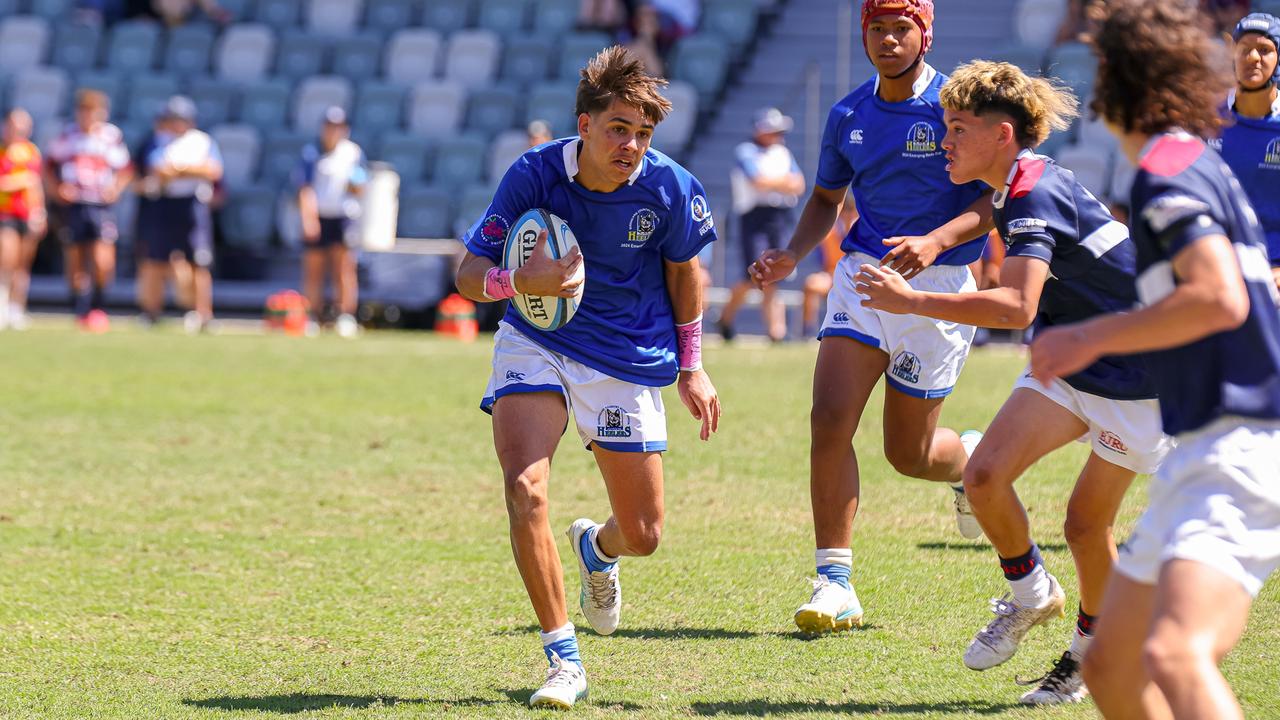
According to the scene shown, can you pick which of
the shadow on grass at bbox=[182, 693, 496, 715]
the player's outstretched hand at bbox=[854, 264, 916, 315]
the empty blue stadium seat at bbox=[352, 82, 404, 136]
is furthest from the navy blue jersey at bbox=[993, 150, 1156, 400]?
the empty blue stadium seat at bbox=[352, 82, 404, 136]

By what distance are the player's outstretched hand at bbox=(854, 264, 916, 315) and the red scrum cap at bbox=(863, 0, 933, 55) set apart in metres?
1.97

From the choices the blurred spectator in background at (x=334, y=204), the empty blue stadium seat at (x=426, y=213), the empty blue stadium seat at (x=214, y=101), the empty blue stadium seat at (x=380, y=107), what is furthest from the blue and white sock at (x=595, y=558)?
the empty blue stadium seat at (x=214, y=101)

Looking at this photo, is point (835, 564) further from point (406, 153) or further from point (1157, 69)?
point (406, 153)

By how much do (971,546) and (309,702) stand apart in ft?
10.7

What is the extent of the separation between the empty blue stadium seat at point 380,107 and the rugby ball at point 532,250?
55.6 ft

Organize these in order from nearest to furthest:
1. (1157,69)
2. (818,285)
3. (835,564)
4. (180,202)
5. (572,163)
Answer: (1157,69) < (572,163) < (835,564) < (818,285) < (180,202)

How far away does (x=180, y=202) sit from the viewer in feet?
59.7

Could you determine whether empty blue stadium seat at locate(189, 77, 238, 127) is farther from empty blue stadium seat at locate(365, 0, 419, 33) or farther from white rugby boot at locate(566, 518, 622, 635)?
white rugby boot at locate(566, 518, 622, 635)

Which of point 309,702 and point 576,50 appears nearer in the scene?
point 309,702

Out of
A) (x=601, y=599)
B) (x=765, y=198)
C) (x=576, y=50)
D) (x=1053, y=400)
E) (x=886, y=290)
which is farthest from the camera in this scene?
(x=576, y=50)

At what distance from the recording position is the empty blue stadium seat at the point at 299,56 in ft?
74.6

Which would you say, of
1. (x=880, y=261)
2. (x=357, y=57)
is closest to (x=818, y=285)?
(x=357, y=57)

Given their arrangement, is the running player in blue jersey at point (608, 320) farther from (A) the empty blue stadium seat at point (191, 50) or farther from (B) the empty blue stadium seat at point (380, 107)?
(A) the empty blue stadium seat at point (191, 50)

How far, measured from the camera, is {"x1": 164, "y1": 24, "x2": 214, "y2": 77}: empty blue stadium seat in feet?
76.0
